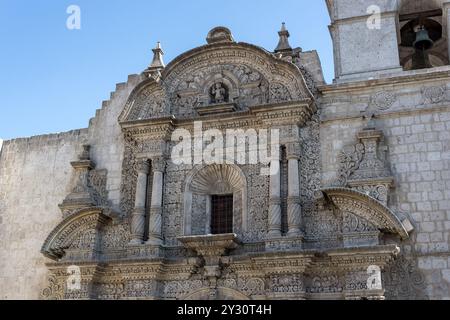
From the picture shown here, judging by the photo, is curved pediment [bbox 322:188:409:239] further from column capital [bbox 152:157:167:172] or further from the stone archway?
column capital [bbox 152:157:167:172]

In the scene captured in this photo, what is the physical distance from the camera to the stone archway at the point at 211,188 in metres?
11.5

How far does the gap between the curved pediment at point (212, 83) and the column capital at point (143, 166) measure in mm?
869

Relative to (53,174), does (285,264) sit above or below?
below

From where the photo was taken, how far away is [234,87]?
12.3 meters

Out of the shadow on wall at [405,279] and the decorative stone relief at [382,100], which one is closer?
the shadow on wall at [405,279]

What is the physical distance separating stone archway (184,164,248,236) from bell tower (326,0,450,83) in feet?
Result: 9.02

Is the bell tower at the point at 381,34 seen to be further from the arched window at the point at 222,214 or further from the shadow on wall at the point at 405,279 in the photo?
the shadow on wall at the point at 405,279

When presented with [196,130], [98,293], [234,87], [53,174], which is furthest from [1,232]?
[234,87]

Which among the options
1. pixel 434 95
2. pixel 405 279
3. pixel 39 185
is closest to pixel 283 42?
pixel 434 95

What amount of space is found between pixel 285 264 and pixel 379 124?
10.1 feet

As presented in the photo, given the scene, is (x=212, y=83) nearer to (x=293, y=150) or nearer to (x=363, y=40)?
(x=293, y=150)

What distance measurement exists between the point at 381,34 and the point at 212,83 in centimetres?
345

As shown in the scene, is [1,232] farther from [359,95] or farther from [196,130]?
[359,95]

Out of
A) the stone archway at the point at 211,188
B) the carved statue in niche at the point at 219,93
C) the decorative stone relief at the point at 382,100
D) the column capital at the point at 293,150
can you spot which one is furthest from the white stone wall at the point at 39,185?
the decorative stone relief at the point at 382,100
